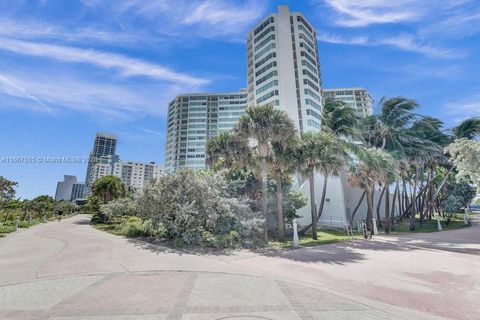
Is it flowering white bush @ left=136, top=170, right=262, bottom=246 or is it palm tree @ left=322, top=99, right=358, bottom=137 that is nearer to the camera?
flowering white bush @ left=136, top=170, right=262, bottom=246

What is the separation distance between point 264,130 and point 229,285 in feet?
40.0

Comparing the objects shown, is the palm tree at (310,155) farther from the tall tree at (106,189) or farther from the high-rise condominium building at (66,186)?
the high-rise condominium building at (66,186)

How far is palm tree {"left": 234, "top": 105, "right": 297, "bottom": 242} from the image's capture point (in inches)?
733

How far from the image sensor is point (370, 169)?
→ 2342 cm

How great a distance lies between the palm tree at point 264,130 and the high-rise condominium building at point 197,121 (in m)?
83.1

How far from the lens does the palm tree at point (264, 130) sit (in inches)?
733

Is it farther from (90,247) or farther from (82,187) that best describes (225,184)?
(82,187)

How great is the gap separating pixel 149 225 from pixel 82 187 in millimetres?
A: 208904

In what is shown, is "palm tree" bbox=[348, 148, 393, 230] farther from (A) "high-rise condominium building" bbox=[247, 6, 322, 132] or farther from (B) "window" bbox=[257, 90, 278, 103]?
(B) "window" bbox=[257, 90, 278, 103]

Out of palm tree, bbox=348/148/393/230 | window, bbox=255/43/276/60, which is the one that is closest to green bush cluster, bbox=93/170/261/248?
palm tree, bbox=348/148/393/230

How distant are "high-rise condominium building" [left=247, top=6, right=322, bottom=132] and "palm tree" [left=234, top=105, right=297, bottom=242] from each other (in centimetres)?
4238

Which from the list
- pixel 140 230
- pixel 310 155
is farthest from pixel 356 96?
pixel 140 230

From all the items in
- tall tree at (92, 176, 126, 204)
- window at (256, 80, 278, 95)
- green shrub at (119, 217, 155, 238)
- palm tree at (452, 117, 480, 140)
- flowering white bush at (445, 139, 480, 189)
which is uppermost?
window at (256, 80, 278, 95)

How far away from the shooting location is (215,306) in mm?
6395
